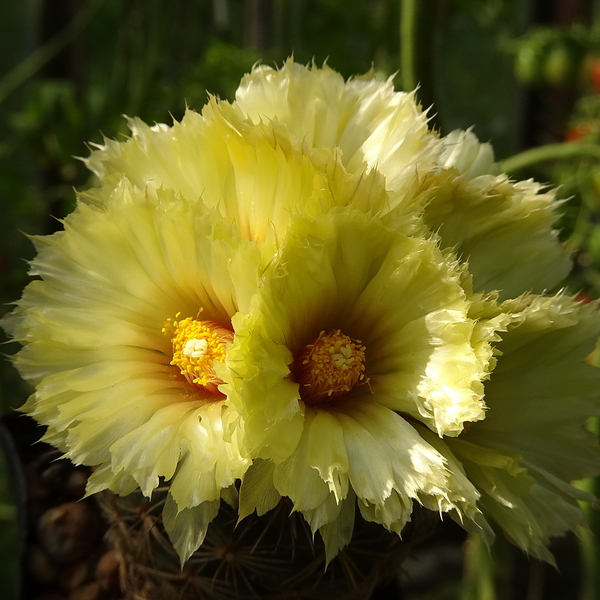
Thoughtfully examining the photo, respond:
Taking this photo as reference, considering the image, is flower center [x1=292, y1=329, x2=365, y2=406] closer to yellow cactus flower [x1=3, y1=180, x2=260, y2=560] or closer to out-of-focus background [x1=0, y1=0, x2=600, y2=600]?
yellow cactus flower [x1=3, y1=180, x2=260, y2=560]

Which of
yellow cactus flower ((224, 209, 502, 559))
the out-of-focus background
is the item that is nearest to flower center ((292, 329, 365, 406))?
yellow cactus flower ((224, 209, 502, 559))

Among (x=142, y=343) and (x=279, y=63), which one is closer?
(x=142, y=343)

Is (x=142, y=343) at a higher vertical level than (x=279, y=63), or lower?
lower

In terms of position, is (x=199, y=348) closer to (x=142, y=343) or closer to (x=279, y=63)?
(x=142, y=343)

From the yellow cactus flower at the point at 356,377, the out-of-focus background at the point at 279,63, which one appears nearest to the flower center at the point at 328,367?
the yellow cactus flower at the point at 356,377

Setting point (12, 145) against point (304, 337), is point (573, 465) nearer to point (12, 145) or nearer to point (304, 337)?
point (304, 337)

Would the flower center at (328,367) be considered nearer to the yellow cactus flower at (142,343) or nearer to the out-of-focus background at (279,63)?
the yellow cactus flower at (142,343)

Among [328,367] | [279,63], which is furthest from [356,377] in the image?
[279,63]
